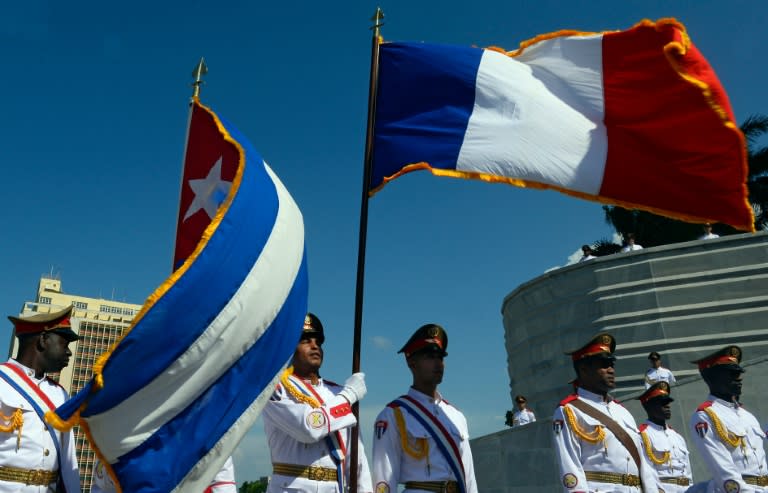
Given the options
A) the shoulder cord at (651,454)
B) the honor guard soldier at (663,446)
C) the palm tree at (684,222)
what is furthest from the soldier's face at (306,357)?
the palm tree at (684,222)

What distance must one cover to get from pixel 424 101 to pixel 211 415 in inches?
127

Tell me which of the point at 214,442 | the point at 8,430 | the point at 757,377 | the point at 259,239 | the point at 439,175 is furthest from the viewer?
the point at 757,377

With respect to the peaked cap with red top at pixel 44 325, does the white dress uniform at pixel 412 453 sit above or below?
below

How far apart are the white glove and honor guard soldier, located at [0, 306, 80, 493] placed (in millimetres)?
1647

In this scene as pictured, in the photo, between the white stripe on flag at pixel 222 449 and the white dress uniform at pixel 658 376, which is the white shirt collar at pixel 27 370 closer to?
the white stripe on flag at pixel 222 449

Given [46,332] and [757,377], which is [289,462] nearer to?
[46,332]

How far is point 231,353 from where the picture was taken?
369 centimetres

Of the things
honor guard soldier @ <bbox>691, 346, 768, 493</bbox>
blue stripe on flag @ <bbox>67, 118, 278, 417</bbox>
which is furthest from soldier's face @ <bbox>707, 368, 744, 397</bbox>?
blue stripe on flag @ <bbox>67, 118, 278, 417</bbox>

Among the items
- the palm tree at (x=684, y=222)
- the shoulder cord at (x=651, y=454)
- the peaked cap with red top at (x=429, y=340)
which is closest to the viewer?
the peaked cap with red top at (x=429, y=340)

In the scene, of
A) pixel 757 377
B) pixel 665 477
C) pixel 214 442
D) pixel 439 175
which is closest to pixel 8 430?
pixel 214 442

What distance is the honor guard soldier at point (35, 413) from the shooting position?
4191mm

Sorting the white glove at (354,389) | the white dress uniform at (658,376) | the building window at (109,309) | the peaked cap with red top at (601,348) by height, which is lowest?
the white glove at (354,389)

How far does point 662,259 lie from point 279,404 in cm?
1630

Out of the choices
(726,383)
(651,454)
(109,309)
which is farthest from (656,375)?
(109,309)
